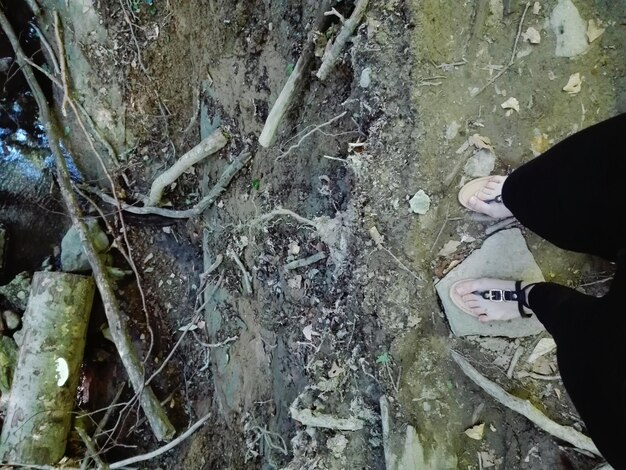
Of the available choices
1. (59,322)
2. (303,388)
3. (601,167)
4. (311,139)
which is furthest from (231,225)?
(601,167)

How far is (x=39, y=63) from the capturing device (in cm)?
356

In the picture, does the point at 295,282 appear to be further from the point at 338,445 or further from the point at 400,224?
the point at 338,445

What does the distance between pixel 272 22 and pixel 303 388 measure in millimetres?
1910

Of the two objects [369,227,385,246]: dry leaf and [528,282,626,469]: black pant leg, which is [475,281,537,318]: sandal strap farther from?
[369,227,385,246]: dry leaf

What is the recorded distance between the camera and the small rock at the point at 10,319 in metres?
3.41

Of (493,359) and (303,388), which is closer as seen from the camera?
(493,359)

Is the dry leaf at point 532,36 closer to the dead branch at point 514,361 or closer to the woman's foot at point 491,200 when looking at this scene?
the woman's foot at point 491,200

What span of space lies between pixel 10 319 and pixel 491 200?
324cm

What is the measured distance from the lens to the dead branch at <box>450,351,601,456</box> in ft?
6.36

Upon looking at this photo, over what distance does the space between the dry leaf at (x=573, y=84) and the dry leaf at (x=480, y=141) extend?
0.40m

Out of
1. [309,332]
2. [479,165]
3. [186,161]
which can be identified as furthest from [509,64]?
[186,161]

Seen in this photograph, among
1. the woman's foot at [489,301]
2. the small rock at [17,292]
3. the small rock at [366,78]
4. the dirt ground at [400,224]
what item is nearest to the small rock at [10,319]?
the small rock at [17,292]

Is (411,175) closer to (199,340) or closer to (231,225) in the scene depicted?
(231,225)

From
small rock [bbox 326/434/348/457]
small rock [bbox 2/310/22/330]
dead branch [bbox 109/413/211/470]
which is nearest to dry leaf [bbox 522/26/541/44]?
small rock [bbox 326/434/348/457]
